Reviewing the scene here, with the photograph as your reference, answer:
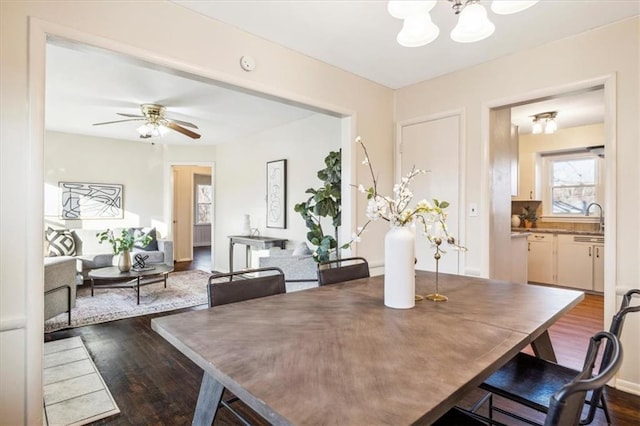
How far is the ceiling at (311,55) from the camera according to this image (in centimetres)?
218

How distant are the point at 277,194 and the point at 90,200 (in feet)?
11.4

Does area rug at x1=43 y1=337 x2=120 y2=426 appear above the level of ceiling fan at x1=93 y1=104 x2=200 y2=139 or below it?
below

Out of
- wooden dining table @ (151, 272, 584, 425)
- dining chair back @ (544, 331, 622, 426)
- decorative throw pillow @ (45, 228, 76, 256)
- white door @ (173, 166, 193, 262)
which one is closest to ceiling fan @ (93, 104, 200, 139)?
decorative throw pillow @ (45, 228, 76, 256)

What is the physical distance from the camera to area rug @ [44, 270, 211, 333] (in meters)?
3.78

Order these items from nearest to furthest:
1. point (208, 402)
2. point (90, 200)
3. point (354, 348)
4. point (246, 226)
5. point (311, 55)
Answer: point (354, 348) → point (208, 402) → point (311, 55) → point (246, 226) → point (90, 200)

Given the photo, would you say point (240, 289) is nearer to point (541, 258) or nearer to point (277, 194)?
point (277, 194)

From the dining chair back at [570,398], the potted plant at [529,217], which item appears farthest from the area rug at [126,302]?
the potted plant at [529,217]

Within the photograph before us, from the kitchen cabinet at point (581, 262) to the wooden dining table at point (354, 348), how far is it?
3886 millimetres

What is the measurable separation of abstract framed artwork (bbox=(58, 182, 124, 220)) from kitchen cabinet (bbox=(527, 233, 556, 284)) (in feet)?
23.1

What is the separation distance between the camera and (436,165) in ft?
10.8

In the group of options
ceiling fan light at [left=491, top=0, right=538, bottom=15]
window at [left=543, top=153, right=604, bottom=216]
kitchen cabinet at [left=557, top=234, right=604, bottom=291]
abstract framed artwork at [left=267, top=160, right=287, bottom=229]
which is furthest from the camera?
window at [left=543, top=153, right=604, bottom=216]

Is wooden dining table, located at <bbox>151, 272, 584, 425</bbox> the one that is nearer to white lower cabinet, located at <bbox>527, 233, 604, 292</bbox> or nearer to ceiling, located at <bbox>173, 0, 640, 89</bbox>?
ceiling, located at <bbox>173, 0, 640, 89</bbox>

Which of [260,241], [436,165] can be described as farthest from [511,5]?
[260,241]

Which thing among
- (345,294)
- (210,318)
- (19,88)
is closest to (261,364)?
(210,318)
